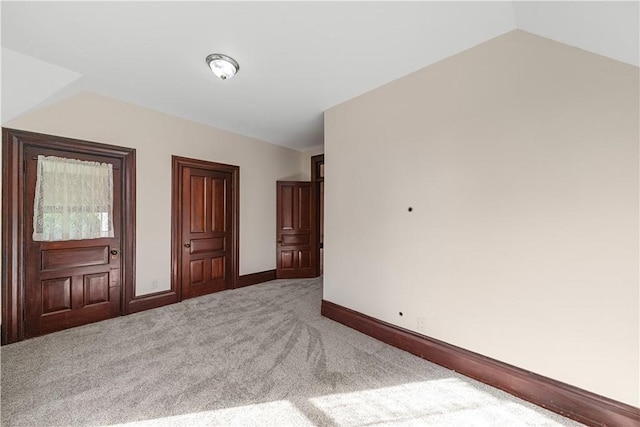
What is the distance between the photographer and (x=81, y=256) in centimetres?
292

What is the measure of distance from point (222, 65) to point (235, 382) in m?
2.55

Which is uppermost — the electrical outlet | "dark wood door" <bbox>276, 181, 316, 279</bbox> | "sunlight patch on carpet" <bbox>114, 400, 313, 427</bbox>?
"dark wood door" <bbox>276, 181, 316, 279</bbox>

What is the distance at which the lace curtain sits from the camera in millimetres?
2656

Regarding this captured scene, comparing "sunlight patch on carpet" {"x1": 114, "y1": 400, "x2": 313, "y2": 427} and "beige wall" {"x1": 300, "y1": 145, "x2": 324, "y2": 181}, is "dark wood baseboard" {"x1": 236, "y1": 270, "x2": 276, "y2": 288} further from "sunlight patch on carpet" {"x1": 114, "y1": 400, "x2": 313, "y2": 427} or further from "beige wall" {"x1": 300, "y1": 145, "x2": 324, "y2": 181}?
"sunlight patch on carpet" {"x1": 114, "y1": 400, "x2": 313, "y2": 427}

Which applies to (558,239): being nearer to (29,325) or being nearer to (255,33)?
(255,33)

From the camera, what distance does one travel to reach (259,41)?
2.02 meters

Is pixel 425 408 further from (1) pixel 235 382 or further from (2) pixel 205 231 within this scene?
(2) pixel 205 231

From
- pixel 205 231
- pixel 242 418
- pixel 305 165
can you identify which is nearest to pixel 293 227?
pixel 305 165

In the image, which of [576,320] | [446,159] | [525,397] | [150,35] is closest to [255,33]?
[150,35]

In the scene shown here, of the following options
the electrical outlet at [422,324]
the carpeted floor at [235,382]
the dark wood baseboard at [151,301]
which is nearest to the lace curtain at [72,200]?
the dark wood baseboard at [151,301]

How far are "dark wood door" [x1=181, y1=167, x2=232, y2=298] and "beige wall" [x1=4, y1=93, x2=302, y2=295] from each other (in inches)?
9.0

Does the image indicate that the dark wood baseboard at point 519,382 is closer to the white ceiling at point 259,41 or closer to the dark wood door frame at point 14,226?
the white ceiling at point 259,41

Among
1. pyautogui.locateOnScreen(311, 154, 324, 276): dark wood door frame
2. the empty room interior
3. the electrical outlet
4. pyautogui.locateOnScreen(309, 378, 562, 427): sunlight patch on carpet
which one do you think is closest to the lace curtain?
the empty room interior

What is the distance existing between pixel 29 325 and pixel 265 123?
11.3 ft
